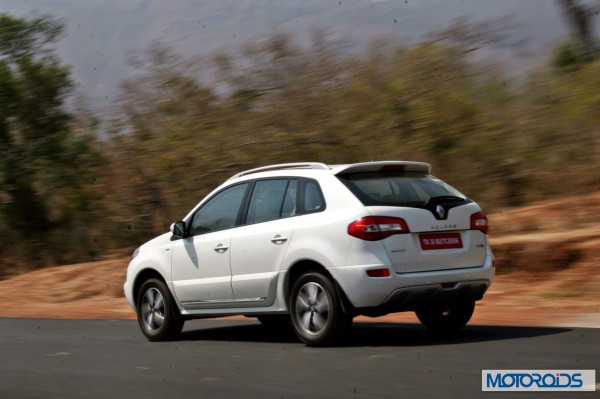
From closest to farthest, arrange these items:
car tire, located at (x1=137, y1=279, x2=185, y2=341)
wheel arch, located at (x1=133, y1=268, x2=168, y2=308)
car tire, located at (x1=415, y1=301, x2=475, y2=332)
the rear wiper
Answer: the rear wiper
car tire, located at (x1=415, y1=301, x2=475, y2=332)
car tire, located at (x1=137, y1=279, x2=185, y2=341)
wheel arch, located at (x1=133, y1=268, x2=168, y2=308)

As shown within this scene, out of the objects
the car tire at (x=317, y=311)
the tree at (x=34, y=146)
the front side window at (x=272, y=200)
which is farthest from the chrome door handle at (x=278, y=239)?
the tree at (x=34, y=146)

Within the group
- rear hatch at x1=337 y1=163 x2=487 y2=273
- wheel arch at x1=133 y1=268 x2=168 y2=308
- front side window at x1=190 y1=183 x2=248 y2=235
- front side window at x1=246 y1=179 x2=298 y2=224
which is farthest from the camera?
wheel arch at x1=133 y1=268 x2=168 y2=308

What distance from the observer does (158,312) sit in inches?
438

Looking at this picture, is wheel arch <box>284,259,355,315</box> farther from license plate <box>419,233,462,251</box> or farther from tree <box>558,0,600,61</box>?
tree <box>558,0,600,61</box>

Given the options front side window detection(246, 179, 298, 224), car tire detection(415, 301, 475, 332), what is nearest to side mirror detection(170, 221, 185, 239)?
front side window detection(246, 179, 298, 224)

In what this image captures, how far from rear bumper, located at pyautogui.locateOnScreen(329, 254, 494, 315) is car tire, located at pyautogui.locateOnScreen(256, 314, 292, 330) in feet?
9.73

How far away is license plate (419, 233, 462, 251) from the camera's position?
29.8ft

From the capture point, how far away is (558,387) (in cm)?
689

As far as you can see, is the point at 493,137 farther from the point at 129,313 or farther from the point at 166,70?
the point at 129,313

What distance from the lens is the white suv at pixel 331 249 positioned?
892 cm

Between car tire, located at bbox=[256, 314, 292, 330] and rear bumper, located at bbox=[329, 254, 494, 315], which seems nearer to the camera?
rear bumper, located at bbox=[329, 254, 494, 315]

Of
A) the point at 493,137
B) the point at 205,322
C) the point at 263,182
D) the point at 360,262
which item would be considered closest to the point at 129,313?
the point at 205,322

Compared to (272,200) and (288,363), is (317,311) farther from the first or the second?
(272,200)

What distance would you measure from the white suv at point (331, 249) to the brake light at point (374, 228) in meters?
0.01
